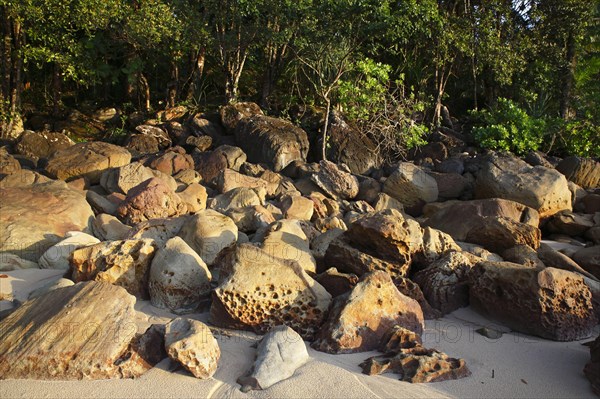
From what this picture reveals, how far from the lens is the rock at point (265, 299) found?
4012mm

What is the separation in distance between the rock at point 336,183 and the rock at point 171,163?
8.14 feet

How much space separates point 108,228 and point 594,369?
5.16 m

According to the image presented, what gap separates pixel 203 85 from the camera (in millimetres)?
17219

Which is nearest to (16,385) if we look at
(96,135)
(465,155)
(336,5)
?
(336,5)

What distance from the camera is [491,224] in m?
6.19

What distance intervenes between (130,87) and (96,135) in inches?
98.3

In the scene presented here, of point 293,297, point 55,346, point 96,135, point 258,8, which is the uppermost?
A: point 258,8

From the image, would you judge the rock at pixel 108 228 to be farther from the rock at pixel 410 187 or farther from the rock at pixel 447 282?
the rock at pixel 410 187

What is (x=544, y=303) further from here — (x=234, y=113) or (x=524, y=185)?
(x=234, y=113)

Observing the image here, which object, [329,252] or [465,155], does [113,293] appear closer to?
[329,252]

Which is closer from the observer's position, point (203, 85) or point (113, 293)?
point (113, 293)

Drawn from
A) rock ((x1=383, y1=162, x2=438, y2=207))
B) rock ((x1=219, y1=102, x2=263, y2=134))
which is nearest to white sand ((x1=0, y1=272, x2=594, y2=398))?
rock ((x1=383, y1=162, x2=438, y2=207))

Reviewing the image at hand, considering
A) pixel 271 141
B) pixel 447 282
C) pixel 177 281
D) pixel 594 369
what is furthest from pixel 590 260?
pixel 271 141

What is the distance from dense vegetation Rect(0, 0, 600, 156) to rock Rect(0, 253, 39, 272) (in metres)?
7.94
